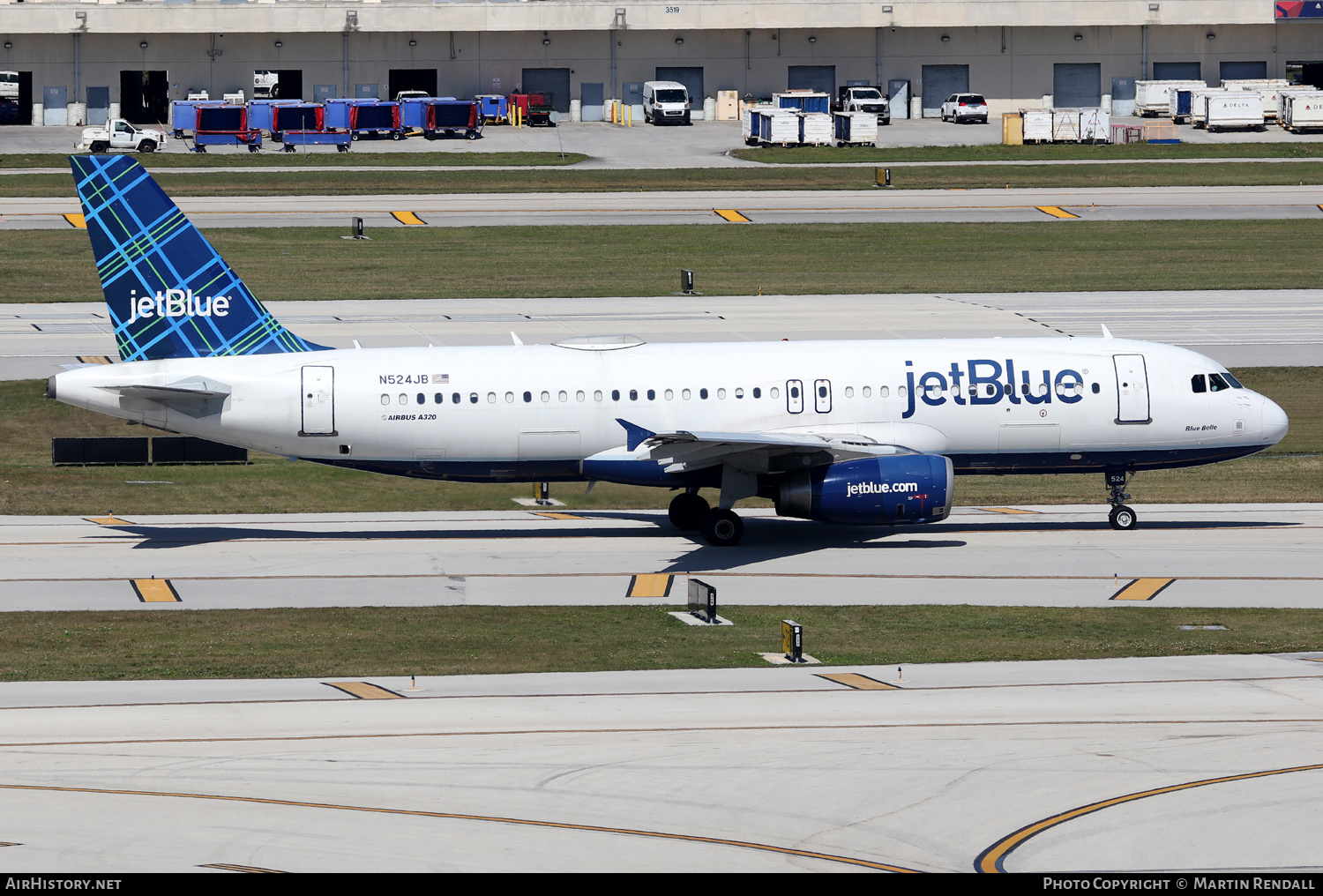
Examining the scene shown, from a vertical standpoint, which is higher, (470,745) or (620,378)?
(620,378)

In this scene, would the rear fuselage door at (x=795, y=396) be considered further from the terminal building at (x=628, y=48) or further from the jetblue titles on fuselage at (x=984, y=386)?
the terminal building at (x=628, y=48)

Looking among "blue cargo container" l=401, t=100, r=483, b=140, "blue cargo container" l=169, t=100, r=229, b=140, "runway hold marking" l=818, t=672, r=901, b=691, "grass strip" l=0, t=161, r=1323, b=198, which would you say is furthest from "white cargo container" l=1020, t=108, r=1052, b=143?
"runway hold marking" l=818, t=672, r=901, b=691

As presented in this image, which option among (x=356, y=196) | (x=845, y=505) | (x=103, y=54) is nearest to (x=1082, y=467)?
(x=845, y=505)

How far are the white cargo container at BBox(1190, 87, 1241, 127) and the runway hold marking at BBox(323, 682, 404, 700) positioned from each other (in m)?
108

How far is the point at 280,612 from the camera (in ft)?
108

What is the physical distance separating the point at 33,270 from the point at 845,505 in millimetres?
50597

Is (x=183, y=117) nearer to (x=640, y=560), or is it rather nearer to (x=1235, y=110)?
(x=1235, y=110)

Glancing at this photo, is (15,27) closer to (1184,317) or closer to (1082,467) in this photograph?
(1184,317)

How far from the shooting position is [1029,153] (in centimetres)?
10975

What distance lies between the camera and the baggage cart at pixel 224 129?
114375 millimetres

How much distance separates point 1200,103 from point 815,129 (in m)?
32.0

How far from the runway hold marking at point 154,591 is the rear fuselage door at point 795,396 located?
1474 centimetres

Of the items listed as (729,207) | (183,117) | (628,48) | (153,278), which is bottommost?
(153,278)

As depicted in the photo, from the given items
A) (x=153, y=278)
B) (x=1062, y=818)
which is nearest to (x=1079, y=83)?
(x=153, y=278)
